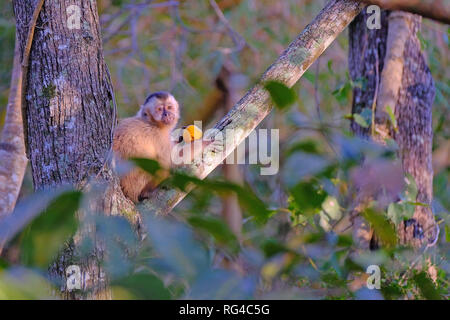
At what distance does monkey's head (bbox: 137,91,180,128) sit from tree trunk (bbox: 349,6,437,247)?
1.62m

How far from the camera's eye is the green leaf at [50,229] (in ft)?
2.88

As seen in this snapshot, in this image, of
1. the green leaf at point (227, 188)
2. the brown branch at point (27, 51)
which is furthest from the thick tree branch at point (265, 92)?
the green leaf at point (227, 188)

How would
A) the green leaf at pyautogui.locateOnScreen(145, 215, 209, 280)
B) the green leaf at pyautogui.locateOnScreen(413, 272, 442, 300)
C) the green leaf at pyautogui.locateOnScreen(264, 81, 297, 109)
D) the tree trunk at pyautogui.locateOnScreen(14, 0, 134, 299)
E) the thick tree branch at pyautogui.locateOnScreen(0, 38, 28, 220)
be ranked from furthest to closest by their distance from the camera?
the thick tree branch at pyautogui.locateOnScreen(0, 38, 28, 220), the tree trunk at pyautogui.locateOnScreen(14, 0, 134, 299), the green leaf at pyautogui.locateOnScreen(413, 272, 442, 300), the green leaf at pyautogui.locateOnScreen(264, 81, 297, 109), the green leaf at pyautogui.locateOnScreen(145, 215, 209, 280)

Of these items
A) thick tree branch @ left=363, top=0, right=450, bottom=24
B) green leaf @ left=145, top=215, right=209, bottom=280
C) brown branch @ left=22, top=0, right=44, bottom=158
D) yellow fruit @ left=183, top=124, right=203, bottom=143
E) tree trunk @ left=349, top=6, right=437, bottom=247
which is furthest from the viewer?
tree trunk @ left=349, top=6, right=437, bottom=247

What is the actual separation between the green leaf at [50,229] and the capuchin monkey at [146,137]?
2897 millimetres

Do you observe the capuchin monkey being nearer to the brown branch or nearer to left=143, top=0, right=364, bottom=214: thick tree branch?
left=143, top=0, right=364, bottom=214: thick tree branch

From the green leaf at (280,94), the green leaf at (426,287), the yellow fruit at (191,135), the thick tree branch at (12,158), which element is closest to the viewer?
the green leaf at (280,94)

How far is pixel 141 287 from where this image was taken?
89cm

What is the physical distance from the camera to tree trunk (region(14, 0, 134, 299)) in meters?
2.34

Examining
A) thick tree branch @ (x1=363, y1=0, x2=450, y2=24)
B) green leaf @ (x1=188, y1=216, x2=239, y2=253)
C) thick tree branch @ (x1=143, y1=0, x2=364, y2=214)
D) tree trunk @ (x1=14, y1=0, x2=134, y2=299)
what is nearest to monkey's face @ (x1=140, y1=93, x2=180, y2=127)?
thick tree branch @ (x1=143, y1=0, x2=364, y2=214)

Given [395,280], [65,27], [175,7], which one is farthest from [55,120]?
[175,7]

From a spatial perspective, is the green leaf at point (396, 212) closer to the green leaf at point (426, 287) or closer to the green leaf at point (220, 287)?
the green leaf at point (426, 287)

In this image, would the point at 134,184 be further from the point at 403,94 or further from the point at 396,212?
the point at 403,94

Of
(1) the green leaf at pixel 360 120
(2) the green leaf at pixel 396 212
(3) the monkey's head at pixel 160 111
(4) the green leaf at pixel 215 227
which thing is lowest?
(4) the green leaf at pixel 215 227
